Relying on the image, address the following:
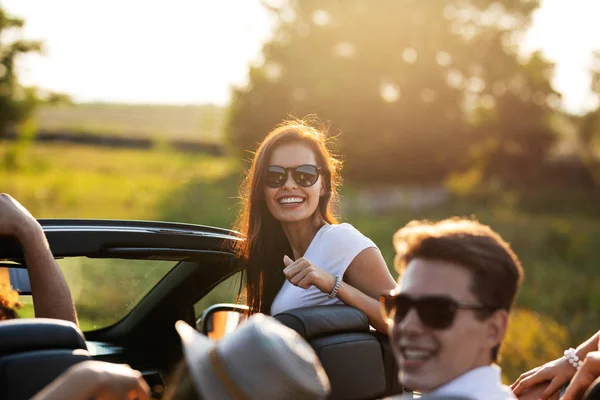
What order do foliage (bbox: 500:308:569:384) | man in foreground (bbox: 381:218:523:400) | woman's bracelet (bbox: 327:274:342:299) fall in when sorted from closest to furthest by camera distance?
man in foreground (bbox: 381:218:523:400) < woman's bracelet (bbox: 327:274:342:299) < foliage (bbox: 500:308:569:384)

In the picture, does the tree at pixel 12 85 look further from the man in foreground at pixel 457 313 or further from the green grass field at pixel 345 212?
the man in foreground at pixel 457 313

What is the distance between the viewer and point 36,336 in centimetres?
229

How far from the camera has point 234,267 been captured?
3.79 metres

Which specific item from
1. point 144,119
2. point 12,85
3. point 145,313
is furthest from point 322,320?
point 144,119

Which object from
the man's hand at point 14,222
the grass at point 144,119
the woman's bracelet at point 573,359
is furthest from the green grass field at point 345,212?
the grass at point 144,119

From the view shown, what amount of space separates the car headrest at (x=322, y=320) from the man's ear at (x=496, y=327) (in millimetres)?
635

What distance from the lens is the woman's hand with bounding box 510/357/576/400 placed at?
3012 millimetres

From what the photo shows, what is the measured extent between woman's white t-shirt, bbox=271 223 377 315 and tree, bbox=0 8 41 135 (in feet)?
124

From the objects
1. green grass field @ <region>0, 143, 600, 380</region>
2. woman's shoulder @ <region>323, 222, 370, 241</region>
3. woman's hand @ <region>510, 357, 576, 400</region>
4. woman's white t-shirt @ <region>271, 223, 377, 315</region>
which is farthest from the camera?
green grass field @ <region>0, 143, 600, 380</region>

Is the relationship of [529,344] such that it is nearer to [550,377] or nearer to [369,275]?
[369,275]

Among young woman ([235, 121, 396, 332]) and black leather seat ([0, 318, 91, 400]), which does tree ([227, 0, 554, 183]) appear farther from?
black leather seat ([0, 318, 91, 400])

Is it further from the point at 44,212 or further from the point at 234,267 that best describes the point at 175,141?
the point at 234,267

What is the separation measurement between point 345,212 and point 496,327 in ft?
116

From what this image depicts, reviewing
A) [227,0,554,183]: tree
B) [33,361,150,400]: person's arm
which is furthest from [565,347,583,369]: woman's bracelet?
[227,0,554,183]: tree
